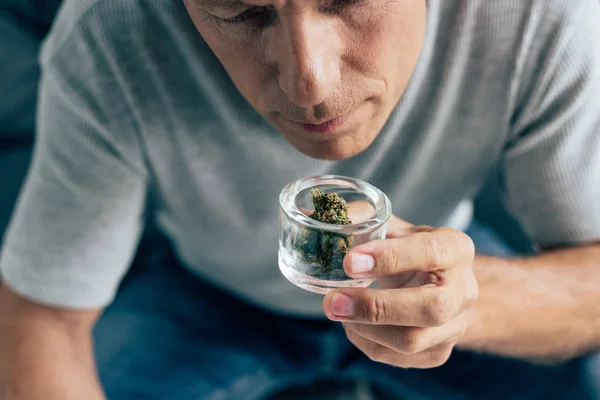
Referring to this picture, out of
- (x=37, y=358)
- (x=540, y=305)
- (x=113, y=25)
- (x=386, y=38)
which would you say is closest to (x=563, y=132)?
(x=540, y=305)

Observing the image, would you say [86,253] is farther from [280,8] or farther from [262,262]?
[280,8]

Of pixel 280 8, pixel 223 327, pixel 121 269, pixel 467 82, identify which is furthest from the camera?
pixel 223 327

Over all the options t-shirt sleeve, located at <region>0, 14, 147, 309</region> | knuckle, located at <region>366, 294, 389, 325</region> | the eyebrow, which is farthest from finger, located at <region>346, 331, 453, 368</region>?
t-shirt sleeve, located at <region>0, 14, 147, 309</region>

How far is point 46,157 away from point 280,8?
1.79 feet

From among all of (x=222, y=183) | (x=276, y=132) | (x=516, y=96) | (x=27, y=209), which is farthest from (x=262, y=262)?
(x=516, y=96)

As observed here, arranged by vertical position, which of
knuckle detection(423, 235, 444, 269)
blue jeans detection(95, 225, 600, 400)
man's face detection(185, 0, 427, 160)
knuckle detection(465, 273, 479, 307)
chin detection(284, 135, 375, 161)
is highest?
man's face detection(185, 0, 427, 160)

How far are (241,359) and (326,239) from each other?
726 millimetres

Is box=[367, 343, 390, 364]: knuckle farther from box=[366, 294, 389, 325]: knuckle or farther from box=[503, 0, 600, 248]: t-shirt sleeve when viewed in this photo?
box=[503, 0, 600, 248]: t-shirt sleeve

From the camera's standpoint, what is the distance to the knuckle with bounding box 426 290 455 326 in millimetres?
570

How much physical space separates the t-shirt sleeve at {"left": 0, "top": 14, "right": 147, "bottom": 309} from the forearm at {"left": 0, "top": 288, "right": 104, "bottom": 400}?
4 centimetres

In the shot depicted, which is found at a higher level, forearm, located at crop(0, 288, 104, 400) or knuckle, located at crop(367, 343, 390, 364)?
knuckle, located at crop(367, 343, 390, 364)

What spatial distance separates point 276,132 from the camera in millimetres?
910

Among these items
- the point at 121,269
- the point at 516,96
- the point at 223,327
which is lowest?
the point at 223,327

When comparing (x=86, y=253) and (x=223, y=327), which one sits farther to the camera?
(x=223, y=327)
